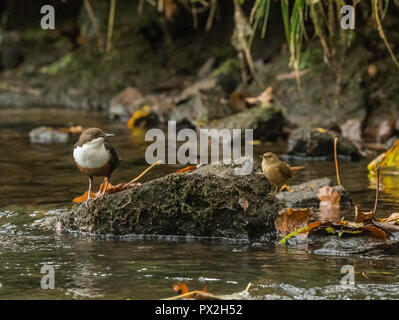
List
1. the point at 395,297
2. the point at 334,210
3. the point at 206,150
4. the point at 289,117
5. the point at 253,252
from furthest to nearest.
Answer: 1. the point at 289,117
2. the point at 206,150
3. the point at 334,210
4. the point at 253,252
5. the point at 395,297

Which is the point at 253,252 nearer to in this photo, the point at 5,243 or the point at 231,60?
the point at 5,243

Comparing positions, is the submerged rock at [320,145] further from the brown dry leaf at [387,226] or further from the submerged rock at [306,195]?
the brown dry leaf at [387,226]

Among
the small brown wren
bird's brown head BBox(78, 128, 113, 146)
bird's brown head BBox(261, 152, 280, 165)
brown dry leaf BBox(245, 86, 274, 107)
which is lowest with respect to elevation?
the small brown wren

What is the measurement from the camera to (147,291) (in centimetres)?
397

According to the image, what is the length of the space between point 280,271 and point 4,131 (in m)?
8.73

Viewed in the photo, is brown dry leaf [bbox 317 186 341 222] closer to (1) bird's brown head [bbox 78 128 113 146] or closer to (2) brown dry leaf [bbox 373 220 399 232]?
(2) brown dry leaf [bbox 373 220 399 232]

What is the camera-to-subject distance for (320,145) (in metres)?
9.16

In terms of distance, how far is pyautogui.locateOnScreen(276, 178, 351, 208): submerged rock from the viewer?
645cm

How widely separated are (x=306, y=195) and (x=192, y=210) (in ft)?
5.37

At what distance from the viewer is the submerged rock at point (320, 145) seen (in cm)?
905

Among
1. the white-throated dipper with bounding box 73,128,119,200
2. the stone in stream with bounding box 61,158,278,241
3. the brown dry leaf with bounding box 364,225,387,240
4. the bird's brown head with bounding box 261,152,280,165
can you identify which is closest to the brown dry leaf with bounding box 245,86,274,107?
the bird's brown head with bounding box 261,152,280,165

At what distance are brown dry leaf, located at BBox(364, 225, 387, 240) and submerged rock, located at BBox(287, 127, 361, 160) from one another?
13.9 ft

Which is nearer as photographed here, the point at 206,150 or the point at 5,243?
the point at 5,243

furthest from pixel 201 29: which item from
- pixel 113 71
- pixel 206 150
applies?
pixel 206 150
